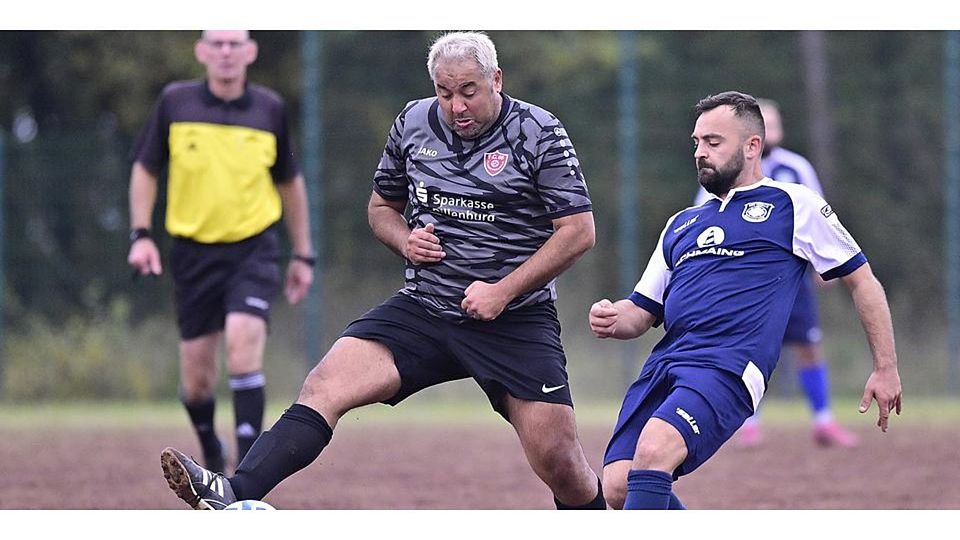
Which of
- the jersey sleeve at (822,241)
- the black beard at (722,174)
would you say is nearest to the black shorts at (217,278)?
the black beard at (722,174)

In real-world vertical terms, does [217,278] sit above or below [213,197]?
below

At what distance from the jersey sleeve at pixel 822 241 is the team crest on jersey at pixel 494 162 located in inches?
40.8

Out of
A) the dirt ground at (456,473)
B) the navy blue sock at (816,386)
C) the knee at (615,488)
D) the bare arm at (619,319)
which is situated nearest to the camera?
the knee at (615,488)

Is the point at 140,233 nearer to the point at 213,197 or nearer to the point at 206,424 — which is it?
Result: the point at 213,197

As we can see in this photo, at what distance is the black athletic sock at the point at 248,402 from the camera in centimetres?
→ 757

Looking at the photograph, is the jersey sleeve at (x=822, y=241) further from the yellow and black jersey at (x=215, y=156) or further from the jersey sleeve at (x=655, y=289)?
the yellow and black jersey at (x=215, y=156)

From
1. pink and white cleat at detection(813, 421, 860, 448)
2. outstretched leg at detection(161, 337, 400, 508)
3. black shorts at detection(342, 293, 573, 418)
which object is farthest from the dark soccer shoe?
pink and white cleat at detection(813, 421, 860, 448)

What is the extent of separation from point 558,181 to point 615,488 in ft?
3.63

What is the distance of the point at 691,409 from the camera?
→ 200 inches

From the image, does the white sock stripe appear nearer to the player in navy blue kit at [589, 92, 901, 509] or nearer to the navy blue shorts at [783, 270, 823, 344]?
the player in navy blue kit at [589, 92, 901, 509]

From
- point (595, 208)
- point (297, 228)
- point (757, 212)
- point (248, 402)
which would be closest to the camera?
point (757, 212)

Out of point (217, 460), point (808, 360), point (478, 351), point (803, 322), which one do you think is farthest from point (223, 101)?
point (808, 360)

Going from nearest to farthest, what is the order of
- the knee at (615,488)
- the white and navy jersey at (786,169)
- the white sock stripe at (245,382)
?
the knee at (615,488) → the white sock stripe at (245,382) → the white and navy jersey at (786,169)
